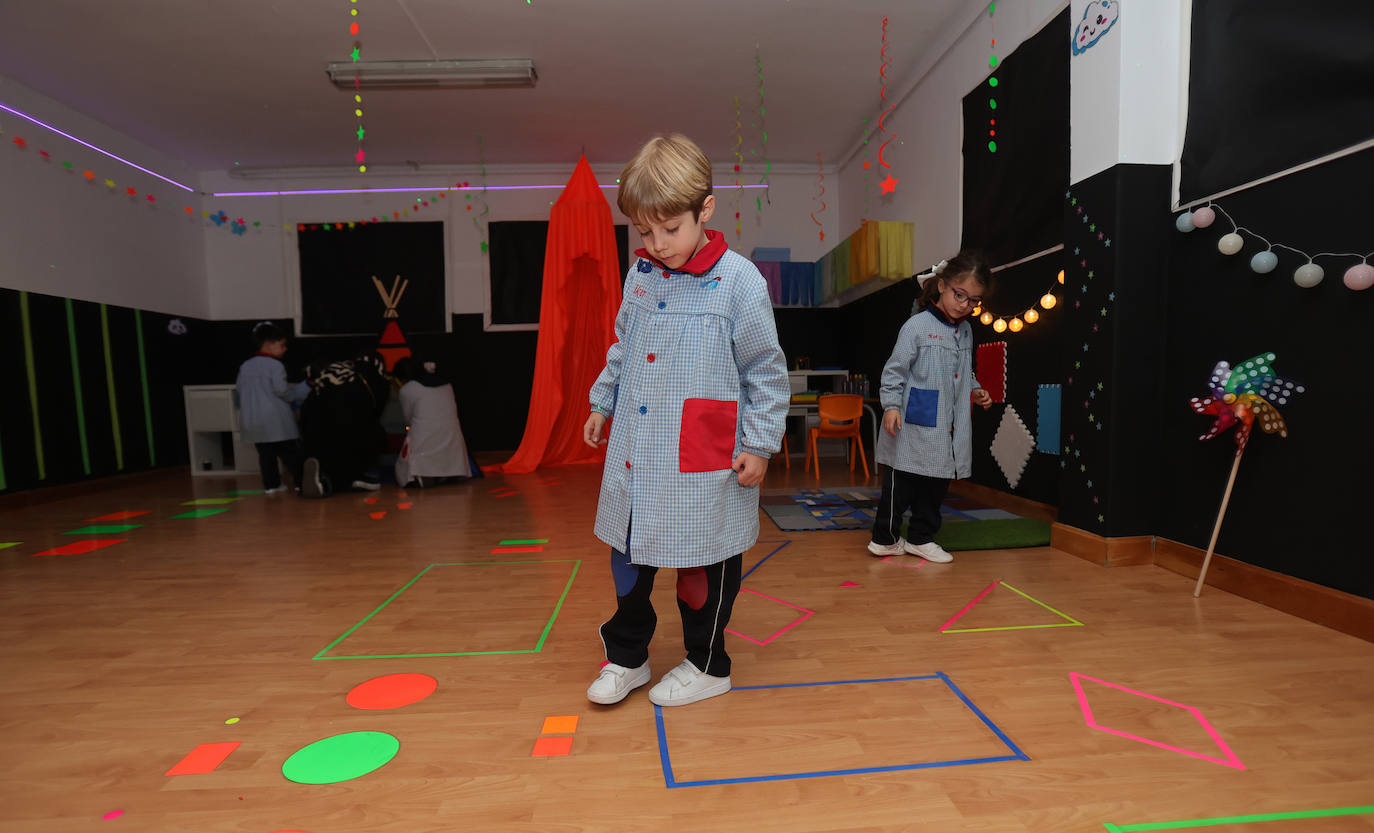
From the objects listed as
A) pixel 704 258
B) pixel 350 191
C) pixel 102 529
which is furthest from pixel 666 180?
pixel 350 191

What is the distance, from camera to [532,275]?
268 inches

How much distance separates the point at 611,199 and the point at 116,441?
4.83 metres

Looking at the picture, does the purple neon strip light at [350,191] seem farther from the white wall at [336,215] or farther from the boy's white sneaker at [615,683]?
the boy's white sneaker at [615,683]

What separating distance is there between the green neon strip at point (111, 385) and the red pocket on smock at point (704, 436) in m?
6.12

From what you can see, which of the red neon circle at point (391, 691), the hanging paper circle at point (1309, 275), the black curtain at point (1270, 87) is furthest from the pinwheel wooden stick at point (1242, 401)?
the red neon circle at point (391, 691)

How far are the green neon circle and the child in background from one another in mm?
4063

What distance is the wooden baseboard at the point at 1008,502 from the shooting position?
11.1 feet

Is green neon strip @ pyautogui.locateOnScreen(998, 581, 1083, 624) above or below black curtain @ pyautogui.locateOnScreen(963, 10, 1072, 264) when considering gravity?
below

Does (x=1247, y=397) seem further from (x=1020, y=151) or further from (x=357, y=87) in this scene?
(x=357, y=87)

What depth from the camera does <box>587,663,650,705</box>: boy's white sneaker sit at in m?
1.54

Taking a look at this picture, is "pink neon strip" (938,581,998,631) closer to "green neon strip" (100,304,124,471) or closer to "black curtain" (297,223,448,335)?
"black curtain" (297,223,448,335)

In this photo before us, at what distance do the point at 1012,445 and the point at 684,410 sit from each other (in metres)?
2.91

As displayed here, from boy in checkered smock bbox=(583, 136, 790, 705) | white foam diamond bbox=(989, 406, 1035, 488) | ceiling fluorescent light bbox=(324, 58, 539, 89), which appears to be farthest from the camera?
ceiling fluorescent light bbox=(324, 58, 539, 89)

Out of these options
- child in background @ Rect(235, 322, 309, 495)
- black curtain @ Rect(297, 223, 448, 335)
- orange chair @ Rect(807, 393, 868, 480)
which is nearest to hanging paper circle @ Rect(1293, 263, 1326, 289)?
orange chair @ Rect(807, 393, 868, 480)
